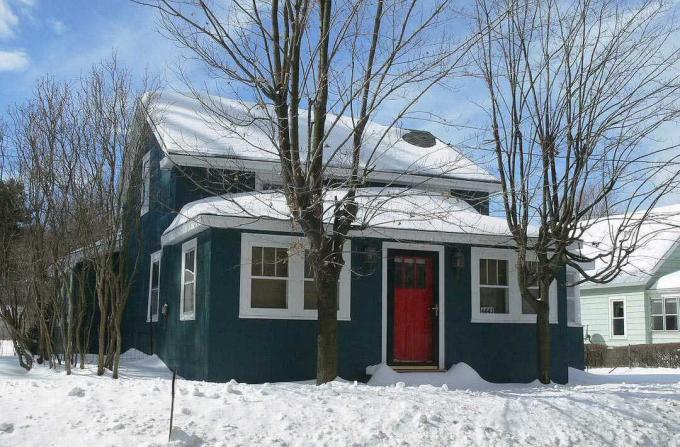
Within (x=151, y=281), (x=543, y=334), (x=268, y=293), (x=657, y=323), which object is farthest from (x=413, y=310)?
(x=657, y=323)

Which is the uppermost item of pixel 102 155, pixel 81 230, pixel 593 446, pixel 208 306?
pixel 102 155

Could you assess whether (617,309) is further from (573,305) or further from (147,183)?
(147,183)

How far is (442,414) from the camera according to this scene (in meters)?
7.79

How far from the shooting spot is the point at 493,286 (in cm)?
1406

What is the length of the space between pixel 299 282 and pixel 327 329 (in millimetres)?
2248

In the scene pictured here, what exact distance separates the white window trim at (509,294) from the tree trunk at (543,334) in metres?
0.68

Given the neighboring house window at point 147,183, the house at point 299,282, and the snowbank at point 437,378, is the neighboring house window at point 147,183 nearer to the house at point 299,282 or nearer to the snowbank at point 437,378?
the house at point 299,282

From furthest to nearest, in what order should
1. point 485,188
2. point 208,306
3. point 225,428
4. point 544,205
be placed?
point 485,188 → point 544,205 → point 208,306 → point 225,428

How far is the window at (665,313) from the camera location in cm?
2475

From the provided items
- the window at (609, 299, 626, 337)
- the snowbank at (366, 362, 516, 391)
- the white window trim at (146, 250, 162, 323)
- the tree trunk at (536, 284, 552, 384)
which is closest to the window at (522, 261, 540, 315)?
the tree trunk at (536, 284, 552, 384)

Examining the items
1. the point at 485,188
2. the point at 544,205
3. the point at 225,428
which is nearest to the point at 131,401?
the point at 225,428

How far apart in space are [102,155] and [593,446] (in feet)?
30.9

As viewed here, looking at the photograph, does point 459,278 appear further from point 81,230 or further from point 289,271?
point 81,230

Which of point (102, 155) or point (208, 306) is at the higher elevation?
point (102, 155)
